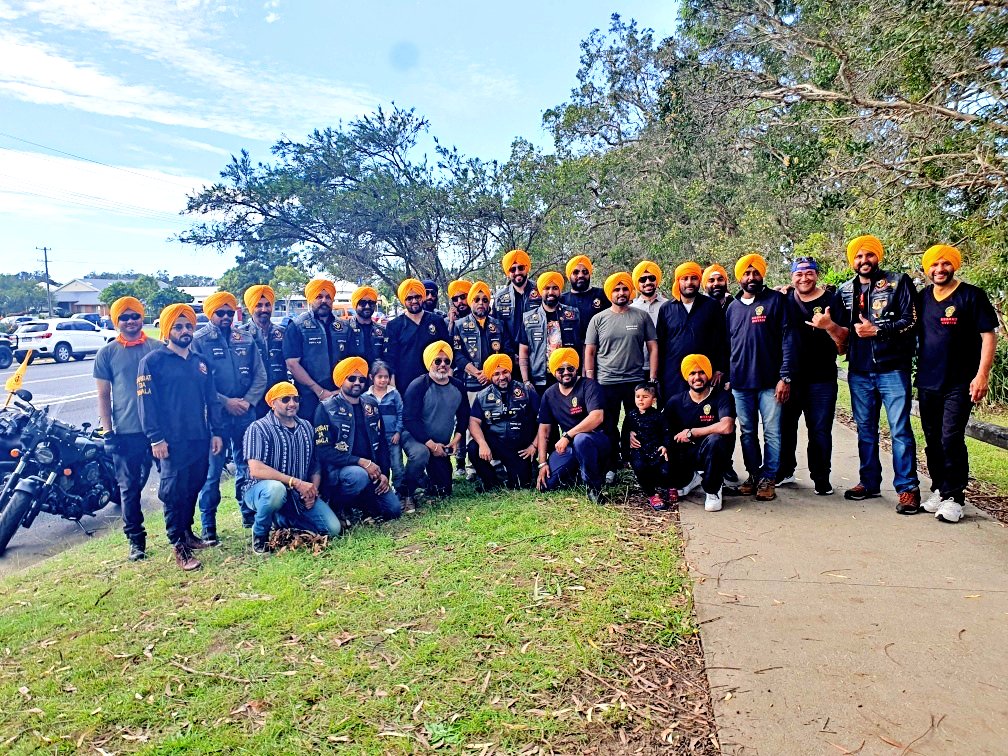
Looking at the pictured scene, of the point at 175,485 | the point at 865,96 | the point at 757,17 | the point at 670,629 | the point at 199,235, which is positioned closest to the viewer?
the point at 670,629

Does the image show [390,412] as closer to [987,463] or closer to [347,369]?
[347,369]

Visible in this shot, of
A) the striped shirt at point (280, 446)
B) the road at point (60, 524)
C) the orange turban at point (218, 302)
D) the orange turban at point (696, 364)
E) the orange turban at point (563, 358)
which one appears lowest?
the road at point (60, 524)

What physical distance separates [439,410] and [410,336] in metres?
1.01

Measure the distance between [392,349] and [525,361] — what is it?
141 cm

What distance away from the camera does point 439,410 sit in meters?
6.36

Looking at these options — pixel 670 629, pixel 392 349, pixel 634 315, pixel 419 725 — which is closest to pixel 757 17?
pixel 634 315

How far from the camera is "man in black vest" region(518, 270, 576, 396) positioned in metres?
6.79

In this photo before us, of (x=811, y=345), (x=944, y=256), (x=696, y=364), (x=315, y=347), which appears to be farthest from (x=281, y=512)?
(x=944, y=256)

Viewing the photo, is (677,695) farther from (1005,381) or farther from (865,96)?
(1005,381)

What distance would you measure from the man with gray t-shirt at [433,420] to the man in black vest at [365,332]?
67 cm

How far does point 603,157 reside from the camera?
2117cm

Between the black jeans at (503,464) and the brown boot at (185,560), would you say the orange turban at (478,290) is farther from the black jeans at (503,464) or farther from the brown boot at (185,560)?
the brown boot at (185,560)

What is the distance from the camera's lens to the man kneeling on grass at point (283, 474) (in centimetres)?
520

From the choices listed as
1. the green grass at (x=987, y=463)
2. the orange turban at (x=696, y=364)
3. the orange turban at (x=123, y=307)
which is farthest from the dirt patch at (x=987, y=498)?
the orange turban at (x=123, y=307)
